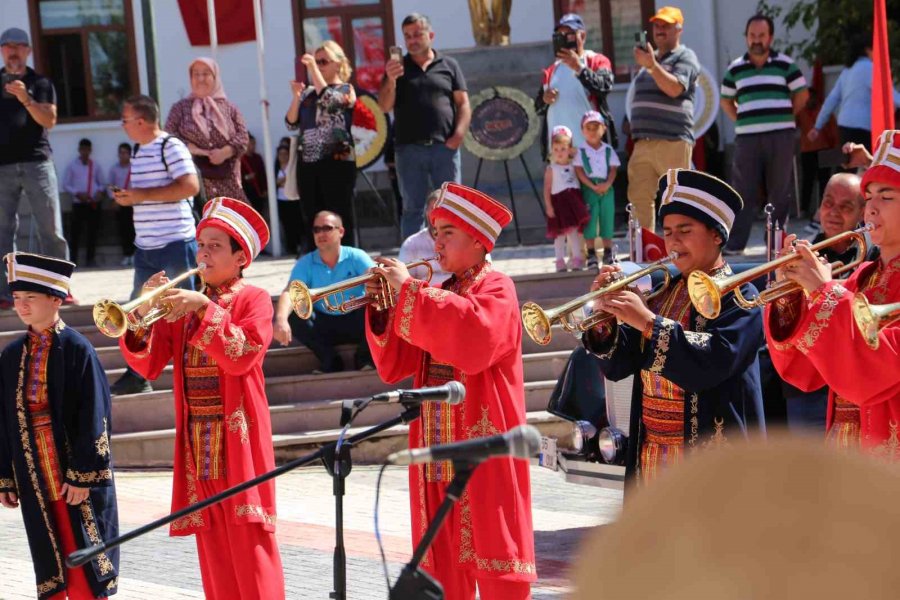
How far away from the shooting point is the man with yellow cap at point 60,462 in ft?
18.7

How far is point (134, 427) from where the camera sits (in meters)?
9.66

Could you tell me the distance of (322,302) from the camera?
920 cm

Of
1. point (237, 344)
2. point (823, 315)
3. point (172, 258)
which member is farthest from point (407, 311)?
point (172, 258)

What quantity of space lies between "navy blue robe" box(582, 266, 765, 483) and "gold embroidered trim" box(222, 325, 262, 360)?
140cm

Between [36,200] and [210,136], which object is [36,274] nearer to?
[210,136]

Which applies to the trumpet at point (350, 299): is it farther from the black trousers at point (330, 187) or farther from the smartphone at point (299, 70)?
the smartphone at point (299, 70)

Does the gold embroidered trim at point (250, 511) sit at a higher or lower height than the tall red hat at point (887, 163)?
lower

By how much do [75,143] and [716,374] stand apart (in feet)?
52.6

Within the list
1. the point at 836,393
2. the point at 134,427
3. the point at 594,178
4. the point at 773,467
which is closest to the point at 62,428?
the point at 836,393

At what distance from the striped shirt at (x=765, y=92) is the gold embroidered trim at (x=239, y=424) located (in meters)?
6.83

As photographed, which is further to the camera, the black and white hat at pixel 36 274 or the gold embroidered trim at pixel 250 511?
the black and white hat at pixel 36 274

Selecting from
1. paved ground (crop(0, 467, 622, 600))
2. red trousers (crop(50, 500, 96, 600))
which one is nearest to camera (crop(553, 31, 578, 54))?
paved ground (crop(0, 467, 622, 600))

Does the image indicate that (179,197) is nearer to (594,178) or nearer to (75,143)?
(594,178)

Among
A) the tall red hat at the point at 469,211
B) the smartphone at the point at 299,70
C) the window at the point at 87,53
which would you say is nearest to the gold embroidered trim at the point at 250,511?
the tall red hat at the point at 469,211
